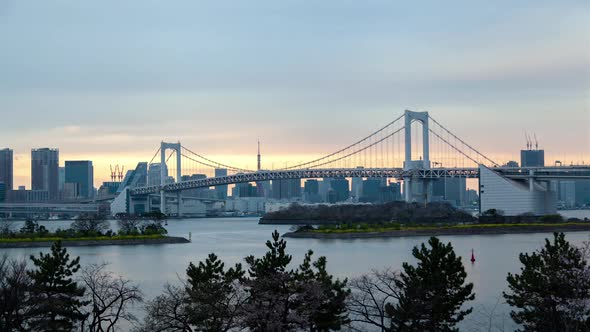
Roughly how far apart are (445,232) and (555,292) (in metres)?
22.4

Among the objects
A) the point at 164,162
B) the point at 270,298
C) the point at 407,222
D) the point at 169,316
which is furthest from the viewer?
the point at 164,162

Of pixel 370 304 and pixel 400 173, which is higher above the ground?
pixel 400 173

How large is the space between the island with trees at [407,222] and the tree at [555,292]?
2029 cm

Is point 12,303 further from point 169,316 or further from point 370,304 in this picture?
point 370,304

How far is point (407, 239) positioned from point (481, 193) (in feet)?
38.5

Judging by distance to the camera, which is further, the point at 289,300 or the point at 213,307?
the point at 289,300

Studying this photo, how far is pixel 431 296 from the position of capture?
996cm

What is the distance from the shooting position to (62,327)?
10.2 m

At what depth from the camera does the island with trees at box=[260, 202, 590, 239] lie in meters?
32.0

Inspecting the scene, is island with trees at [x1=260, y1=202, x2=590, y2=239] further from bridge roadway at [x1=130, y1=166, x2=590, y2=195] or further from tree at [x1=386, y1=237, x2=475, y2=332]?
tree at [x1=386, y1=237, x2=475, y2=332]

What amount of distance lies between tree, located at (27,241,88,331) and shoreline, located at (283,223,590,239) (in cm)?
1998

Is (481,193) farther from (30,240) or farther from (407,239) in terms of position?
(30,240)

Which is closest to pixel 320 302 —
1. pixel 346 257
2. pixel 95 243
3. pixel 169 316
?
pixel 169 316

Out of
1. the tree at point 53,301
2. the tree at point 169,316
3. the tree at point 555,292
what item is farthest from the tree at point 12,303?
the tree at point 555,292
